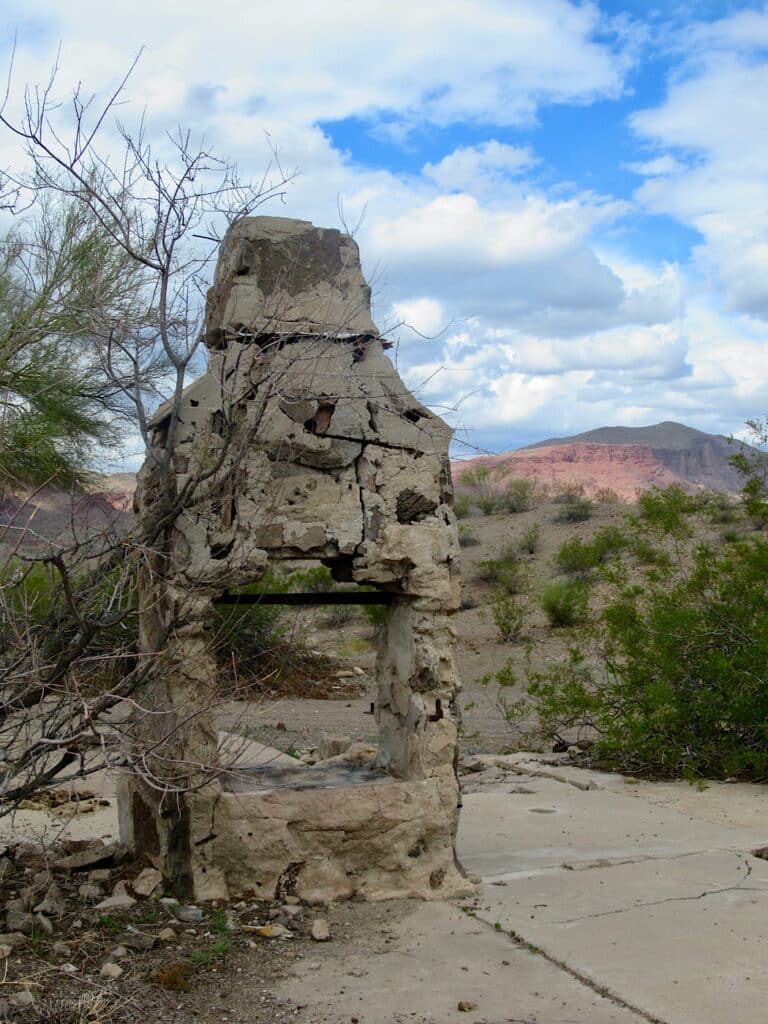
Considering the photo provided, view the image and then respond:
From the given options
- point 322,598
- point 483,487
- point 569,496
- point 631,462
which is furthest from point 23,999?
point 631,462

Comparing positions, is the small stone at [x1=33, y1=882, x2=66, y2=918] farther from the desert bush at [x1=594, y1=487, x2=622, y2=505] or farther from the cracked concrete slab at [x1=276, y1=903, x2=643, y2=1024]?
the desert bush at [x1=594, y1=487, x2=622, y2=505]

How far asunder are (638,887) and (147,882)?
2.60m

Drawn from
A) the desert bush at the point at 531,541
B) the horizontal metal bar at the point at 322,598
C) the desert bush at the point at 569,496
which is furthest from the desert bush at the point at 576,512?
the horizontal metal bar at the point at 322,598

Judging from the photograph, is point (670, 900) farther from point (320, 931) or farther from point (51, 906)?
point (51, 906)

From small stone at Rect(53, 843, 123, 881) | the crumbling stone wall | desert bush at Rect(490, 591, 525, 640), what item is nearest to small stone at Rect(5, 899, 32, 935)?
small stone at Rect(53, 843, 123, 881)

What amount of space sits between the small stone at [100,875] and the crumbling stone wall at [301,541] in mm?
204

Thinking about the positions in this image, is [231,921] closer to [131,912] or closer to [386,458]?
[131,912]

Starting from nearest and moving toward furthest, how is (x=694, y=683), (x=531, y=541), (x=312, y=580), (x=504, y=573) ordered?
(x=694, y=683) < (x=312, y=580) < (x=504, y=573) < (x=531, y=541)

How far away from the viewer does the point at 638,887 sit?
5.77 m

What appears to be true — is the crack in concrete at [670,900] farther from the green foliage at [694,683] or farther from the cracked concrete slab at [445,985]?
the green foliage at [694,683]

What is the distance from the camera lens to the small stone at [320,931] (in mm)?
4895

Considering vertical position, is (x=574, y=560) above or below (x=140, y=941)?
above

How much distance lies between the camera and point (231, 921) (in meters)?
5.02

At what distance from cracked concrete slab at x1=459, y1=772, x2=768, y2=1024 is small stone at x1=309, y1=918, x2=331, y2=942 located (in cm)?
78
